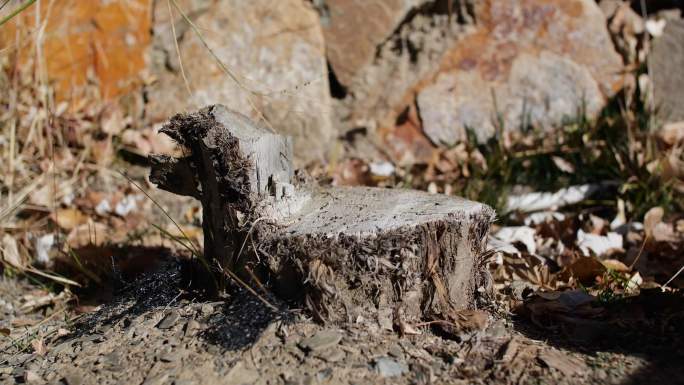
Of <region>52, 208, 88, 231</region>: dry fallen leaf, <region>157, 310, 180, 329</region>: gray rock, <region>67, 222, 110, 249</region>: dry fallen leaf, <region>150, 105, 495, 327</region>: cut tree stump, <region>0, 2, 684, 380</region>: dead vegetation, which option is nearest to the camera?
<region>150, 105, 495, 327</region>: cut tree stump

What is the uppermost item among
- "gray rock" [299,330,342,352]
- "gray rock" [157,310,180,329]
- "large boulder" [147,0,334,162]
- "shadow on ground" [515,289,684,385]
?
"large boulder" [147,0,334,162]

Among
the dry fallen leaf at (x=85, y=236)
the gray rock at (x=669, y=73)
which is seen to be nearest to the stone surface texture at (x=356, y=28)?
the gray rock at (x=669, y=73)

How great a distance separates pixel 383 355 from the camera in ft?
6.02

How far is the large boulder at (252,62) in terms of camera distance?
386cm

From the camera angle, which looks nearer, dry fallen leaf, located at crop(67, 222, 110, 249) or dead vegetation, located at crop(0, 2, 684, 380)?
dead vegetation, located at crop(0, 2, 684, 380)

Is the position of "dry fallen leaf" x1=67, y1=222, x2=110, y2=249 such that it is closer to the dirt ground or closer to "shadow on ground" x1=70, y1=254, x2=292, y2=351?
"shadow on ground" x1=70, y1=254, x2=292, y2=351

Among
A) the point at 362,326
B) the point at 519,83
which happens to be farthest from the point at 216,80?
the point at 362,326

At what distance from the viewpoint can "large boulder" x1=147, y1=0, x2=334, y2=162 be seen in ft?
12.6

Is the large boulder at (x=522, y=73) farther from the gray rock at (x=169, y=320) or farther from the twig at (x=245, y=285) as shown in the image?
the gray rock at (x=169, y=320)

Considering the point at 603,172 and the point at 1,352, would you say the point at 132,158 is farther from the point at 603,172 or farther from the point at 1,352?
the point at 603,172

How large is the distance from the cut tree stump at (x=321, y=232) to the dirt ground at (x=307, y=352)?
0.25 ft

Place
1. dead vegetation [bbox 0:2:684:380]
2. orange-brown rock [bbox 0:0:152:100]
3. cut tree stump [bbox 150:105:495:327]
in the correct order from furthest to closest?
orange-brown rock [bbox 0:0:152:100] → dead vegetation [bbox 0:2:684:380] → cut tree stump [bbox 150:105:495:327]

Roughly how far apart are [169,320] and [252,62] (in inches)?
85.3

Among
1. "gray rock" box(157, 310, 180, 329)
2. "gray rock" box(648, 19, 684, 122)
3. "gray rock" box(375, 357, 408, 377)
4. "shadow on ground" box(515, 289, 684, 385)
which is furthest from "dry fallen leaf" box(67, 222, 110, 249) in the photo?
"gray rock" box(648, 19, 684, 122)
